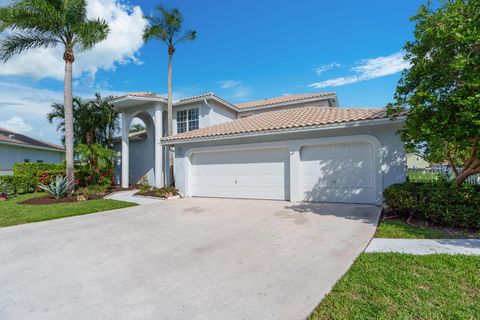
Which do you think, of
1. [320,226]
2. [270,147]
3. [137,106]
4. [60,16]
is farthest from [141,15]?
[320,226]

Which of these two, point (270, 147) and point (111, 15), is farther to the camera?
point (111, 15)

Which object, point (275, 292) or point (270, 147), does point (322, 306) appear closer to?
point (275, 292)

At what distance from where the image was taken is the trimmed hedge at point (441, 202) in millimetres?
5363

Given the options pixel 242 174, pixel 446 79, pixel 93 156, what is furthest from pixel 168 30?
pixel 446 79

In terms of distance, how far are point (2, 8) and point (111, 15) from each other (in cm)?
463

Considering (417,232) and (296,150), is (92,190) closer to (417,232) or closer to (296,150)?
(296,150)

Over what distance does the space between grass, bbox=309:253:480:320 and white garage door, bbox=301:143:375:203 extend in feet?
15.6

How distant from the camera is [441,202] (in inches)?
226

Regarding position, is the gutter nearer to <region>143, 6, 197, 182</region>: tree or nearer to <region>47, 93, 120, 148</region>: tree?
<region>143, 6, 197, 182</region>: tree

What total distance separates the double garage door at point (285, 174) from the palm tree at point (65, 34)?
7.63 metres

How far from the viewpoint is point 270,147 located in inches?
405

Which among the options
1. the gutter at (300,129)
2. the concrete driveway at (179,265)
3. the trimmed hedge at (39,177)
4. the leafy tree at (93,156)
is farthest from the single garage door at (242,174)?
the trimmed hedge at (39,177)

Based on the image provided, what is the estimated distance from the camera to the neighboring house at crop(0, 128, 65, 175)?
1838 centimetres

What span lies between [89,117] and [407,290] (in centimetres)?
1853
